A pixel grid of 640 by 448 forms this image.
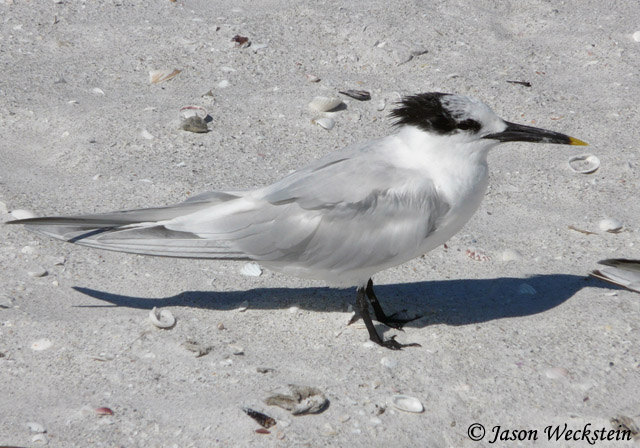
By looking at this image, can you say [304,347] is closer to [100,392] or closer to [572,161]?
[100,392]

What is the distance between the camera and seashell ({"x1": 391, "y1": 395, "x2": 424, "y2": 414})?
280 centimetres

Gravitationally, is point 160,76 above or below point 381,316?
above

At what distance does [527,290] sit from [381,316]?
0.67 m

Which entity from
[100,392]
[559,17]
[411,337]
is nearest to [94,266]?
[100,392]

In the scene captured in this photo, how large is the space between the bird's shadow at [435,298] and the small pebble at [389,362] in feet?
1.07

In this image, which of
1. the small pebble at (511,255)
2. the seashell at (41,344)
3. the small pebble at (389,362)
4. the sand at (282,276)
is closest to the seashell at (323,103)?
the sand at (282,276)

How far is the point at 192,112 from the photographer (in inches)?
183

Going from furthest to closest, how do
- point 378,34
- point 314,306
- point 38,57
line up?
point 378,34, point 38,57, point 314,306

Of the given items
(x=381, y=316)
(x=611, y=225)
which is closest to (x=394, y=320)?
(x=381, y=316)

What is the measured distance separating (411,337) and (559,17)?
3326 millimetres

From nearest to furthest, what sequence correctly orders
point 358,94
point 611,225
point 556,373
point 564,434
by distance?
point 564,434 < point 556,373 < point 611,225 < point 358,94

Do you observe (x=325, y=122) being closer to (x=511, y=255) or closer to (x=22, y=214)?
(x=511, y=255)

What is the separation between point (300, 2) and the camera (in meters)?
5.65

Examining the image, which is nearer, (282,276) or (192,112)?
(282,276)
